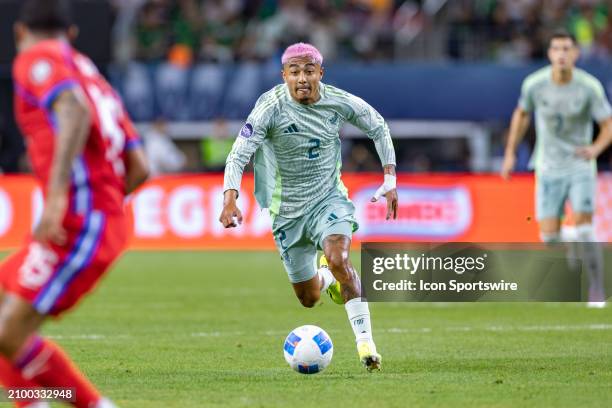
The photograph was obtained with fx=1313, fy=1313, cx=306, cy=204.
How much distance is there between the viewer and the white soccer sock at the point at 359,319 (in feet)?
30.8

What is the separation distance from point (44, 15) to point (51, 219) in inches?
40.6

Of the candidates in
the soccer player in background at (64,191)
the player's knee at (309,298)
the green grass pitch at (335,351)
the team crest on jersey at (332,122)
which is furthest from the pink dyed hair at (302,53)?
the soccer player in background at (64,191)

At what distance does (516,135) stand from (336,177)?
184 inches

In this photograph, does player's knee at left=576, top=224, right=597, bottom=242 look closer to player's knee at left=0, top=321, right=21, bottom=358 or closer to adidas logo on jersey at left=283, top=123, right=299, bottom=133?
adidas logo on jersey at left=283, top=123, right=299, bottom=133

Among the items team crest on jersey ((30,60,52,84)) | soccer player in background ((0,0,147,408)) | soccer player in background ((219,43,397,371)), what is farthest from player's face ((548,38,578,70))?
team crest on jersey ((30,60,52,84))

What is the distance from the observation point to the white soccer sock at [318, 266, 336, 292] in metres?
10.4

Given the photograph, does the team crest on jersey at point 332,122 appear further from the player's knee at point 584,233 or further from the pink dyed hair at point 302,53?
the player's knee at point 584,233

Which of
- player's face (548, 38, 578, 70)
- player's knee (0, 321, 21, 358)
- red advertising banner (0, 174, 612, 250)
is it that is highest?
player's face (548, 38, 578, 70)

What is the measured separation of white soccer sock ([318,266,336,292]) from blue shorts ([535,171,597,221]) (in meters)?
4.48

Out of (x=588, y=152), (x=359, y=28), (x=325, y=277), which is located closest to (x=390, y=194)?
(x=325, y=277)

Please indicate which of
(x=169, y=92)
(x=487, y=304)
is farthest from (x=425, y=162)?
(x=487, y=304)

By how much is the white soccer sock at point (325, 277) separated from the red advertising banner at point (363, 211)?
1128cm

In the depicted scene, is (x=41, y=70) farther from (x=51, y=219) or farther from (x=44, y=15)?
(x=51, y=219)

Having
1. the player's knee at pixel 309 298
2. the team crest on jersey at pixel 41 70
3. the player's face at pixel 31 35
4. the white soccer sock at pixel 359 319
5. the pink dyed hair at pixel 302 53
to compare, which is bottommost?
the player's knee at pixel 309 298
